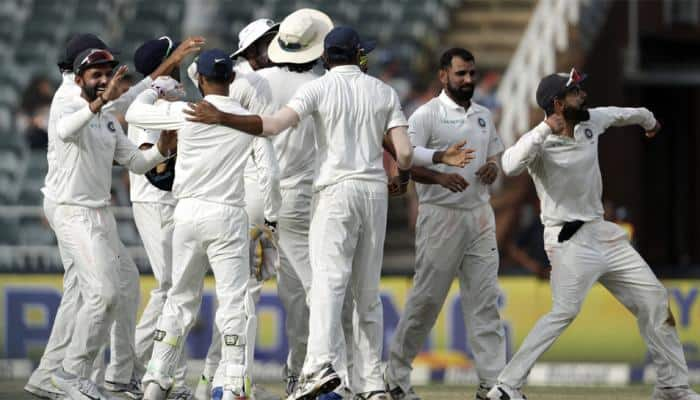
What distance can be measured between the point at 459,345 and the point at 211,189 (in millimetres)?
6502

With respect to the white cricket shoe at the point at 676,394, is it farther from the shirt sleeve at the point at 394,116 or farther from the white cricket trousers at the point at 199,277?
the white cricket trousers at the point at 199,277

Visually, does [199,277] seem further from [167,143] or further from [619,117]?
[619,117]

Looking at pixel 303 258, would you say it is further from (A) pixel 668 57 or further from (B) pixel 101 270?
(A) pixel 668 57

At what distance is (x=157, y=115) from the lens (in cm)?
922

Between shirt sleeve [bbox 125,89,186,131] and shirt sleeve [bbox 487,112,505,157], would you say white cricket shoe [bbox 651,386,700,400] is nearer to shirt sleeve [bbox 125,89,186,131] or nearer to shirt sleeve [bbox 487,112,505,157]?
shirt sleeve [bbox 487,112,505,157]

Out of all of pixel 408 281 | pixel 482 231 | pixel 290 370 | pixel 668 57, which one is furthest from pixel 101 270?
pixel 668 57

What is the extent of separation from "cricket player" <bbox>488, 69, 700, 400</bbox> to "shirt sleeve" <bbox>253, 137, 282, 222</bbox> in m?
1.52

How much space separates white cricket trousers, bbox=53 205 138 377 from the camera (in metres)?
→ 9.44

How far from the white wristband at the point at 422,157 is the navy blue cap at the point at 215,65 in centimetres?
136

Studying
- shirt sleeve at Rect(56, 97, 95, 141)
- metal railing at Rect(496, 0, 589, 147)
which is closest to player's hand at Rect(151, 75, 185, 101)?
shirt sleeve at Rect(56, 97, 95, 141)

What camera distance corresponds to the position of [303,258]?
9844 millimetres

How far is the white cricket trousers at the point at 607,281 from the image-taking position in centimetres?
982

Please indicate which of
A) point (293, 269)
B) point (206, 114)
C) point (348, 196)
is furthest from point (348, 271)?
point (206, 114)

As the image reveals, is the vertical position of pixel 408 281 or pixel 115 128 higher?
pixel 115 128
